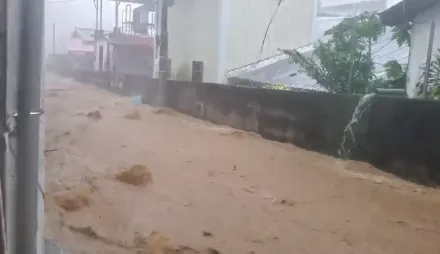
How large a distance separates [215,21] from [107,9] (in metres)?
17.7

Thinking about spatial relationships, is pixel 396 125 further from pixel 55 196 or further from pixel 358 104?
pixel 55 196

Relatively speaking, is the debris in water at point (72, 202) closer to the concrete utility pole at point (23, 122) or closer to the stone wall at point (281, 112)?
the concrete utility pole at point (23, 122)

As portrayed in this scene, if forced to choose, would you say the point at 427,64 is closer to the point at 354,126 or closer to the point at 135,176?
the point at 354,126

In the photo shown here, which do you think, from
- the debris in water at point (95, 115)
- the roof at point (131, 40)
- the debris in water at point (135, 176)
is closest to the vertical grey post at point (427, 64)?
the debris in water at point (135, 176)

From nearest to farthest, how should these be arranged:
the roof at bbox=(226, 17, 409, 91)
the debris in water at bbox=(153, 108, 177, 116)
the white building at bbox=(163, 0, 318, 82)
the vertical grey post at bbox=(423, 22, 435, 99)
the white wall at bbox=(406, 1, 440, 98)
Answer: the vertical grey post at bbox=(423, 22, 435, 99), the white wall at bbox=(406, 1, 440, 98), the roof at bbox=(226, 17, 409, 91), the debris in water at bbox=(153, 108, 177, 116), the white building at bbox=(163, 0, 318, 82)

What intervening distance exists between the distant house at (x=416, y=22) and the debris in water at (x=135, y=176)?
16.0ft

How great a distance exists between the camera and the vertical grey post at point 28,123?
174 centimetres

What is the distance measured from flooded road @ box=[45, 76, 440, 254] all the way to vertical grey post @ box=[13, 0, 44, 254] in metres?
1.66

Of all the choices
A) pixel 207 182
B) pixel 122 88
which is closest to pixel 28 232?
→ pixel 207 182

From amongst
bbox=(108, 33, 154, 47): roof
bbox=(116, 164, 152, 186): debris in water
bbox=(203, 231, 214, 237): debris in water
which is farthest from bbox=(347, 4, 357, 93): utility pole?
bbox=(108, 33, 154, 47): roof

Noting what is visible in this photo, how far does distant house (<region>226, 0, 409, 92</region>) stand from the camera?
35.4ft

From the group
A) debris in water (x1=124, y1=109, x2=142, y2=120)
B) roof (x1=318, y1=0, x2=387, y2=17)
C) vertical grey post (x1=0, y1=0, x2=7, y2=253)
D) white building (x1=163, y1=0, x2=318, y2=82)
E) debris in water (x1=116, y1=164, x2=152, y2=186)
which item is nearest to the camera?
vertical grey post (x1=0, y1=0, x2=7, y2=253)

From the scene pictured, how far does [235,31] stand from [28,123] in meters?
14.7

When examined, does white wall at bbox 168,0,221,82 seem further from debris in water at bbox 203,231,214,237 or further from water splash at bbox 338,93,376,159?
debris in water at bbox 203,231,214,237
